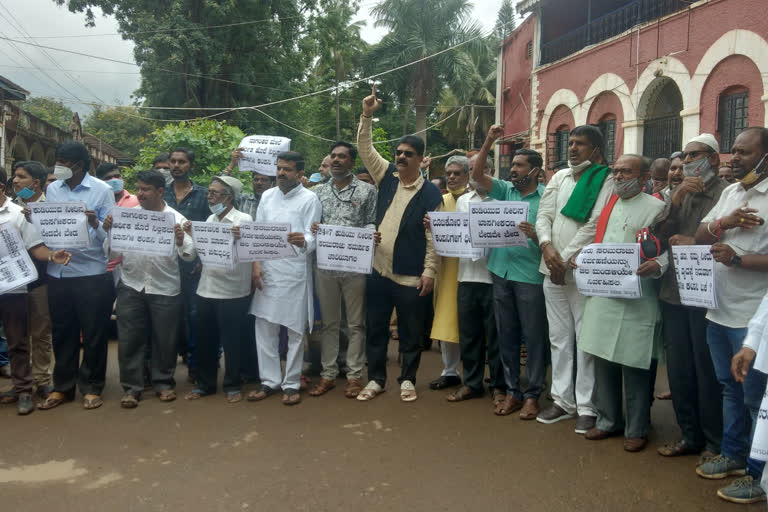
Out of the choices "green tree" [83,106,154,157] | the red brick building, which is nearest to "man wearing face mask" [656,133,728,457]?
the red brick building

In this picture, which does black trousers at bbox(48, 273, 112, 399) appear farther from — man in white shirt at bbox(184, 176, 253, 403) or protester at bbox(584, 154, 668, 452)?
protester at bbox(584, 154, 668, 452)

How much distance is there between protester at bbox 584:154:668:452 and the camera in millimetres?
4414

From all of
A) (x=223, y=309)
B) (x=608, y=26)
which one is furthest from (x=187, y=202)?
(x=608, y=26)

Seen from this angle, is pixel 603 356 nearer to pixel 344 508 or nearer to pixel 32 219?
pixel 344 508

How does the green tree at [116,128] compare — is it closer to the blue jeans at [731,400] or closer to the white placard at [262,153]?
the white placard at [262,153]

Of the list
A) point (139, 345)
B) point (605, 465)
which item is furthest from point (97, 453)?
point (605, 465)

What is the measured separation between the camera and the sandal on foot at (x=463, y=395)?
5.66 m

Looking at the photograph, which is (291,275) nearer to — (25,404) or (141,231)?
(141,231)

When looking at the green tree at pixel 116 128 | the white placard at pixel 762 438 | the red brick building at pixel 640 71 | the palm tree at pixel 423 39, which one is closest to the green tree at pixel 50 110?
the green tree at pixel 116 128

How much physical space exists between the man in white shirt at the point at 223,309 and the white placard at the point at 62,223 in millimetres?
824

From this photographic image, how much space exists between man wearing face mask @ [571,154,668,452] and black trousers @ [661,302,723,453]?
13 cm

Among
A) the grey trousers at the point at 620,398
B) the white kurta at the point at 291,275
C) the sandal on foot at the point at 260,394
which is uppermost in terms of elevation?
the white kurta at the point at 291,275

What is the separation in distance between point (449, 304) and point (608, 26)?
1253 centimetres

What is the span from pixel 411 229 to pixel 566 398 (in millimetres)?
1885
